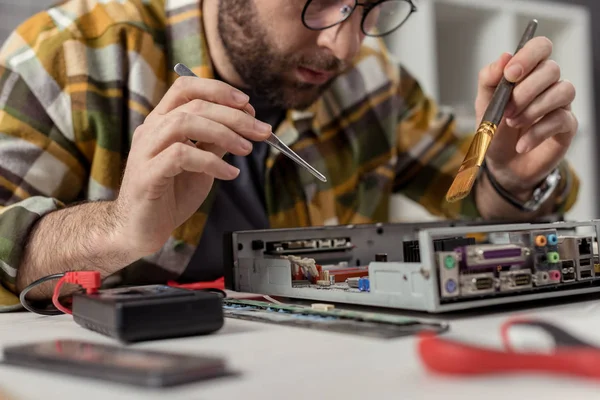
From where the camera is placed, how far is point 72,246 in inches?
39.6

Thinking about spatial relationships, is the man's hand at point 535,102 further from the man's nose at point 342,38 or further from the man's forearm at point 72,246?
the man's forearm at point 72,246

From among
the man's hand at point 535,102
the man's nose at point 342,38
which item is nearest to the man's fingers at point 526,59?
the man's hand at point 535,102

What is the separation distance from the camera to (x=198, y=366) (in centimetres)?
48

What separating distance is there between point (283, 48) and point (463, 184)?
0.60 meters

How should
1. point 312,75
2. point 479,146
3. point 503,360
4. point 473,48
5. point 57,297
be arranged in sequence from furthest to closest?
point 473,48, point 312,75, point 479,146, point 57,297, point 503,360

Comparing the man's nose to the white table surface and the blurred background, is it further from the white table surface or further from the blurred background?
the blurred background

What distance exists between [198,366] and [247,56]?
1048mm

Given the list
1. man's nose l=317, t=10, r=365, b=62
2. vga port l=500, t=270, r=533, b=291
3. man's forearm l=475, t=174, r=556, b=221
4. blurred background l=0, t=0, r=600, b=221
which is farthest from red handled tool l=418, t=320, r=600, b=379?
blurred background l=0, t=0, r=600, b=221

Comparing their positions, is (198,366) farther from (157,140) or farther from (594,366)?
(157,140)

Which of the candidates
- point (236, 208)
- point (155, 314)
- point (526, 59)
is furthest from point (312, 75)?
point (155, 314)

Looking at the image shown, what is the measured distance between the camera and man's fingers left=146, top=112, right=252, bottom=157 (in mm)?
833

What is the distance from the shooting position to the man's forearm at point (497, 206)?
1498 millimetres

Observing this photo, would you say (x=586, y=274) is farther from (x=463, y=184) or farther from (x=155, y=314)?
(x=155, y=314)

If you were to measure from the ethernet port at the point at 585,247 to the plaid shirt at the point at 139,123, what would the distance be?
2.43 ft
